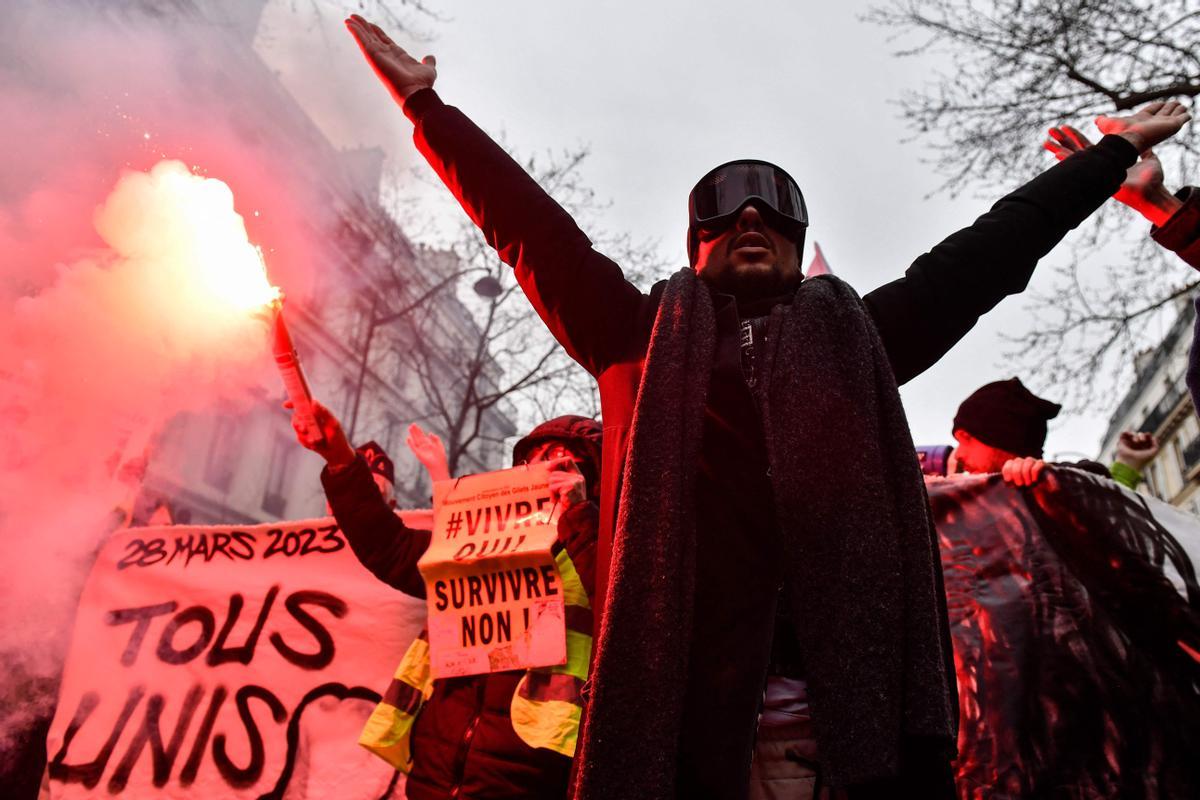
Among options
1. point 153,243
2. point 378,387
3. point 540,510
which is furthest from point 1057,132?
point 378,387

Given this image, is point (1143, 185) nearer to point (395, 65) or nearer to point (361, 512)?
point (395, 65)

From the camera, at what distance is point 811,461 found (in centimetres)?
144

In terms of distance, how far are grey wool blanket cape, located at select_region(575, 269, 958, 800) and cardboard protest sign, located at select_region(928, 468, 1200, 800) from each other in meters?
1.97

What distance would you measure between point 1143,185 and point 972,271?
1018 millimetres

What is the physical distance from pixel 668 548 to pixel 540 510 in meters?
2.17

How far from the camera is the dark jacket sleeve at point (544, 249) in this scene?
1702 mm

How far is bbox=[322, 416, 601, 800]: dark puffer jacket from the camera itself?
270cm

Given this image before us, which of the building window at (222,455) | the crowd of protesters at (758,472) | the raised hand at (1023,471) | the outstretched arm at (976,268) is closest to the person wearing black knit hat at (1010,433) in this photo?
the raised hand at (1023,471)

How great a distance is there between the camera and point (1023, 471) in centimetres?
353

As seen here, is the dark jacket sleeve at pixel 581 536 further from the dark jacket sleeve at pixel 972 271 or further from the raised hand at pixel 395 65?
the raised hand at pixel 395 65

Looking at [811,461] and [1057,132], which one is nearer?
Answer: [811,461]

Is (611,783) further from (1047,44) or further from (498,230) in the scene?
(1047,44)

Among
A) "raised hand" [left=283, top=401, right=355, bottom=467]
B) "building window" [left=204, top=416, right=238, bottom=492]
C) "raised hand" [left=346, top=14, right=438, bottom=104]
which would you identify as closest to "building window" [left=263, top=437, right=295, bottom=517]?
"building window" [left=204, top=416, right=238, bottom=492]

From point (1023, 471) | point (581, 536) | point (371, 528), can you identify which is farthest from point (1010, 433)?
point (371, 528)
